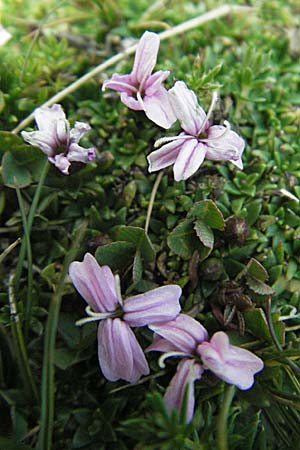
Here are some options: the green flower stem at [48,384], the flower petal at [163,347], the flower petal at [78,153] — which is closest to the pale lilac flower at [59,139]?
the flower petal at [78,153]

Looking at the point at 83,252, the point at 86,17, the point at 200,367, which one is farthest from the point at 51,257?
the point at 86,17

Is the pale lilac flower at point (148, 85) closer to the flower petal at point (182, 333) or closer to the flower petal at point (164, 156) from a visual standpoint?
the flower petal at point (164, 156)

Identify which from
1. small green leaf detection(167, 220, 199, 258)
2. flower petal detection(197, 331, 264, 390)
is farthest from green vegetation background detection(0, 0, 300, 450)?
flower petal detection(197, 331, 264, 390)

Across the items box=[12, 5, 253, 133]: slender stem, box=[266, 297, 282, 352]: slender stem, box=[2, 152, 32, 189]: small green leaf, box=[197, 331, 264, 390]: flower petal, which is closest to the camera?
box=[197, 331, 264, 390]: flower petal

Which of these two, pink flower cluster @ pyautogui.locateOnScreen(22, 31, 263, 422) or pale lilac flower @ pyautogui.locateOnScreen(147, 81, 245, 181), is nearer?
pink flower cluster @ pyautogui.locateOnScreen(22, 31, 263, 422)

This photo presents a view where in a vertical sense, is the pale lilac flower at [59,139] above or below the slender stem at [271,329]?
above

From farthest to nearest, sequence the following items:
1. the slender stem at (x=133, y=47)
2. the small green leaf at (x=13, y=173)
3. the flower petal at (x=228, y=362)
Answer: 1. the slender stem at (x=133, y=47)
2. the small green leaf at (x=13, y=173)
3. the flower petal at (x=228, y=362)

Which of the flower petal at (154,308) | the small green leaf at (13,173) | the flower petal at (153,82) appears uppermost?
the flower petal at (153,82)

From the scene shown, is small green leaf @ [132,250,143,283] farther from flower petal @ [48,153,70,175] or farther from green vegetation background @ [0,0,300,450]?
flower petal @ [48,153,70,175]
